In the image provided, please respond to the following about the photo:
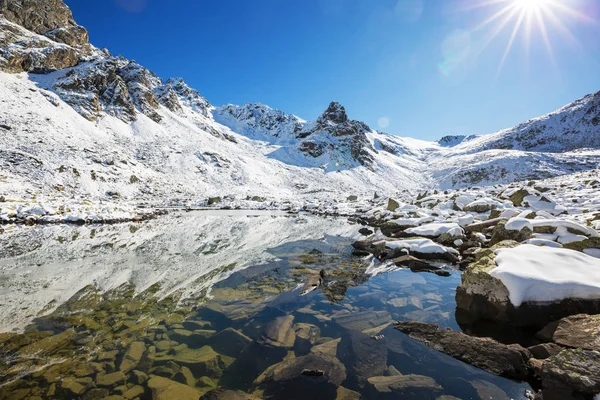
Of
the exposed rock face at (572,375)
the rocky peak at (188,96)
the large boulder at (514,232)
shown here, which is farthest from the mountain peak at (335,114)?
the exposed rock face at (572,375)

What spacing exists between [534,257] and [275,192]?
5471 centimetres

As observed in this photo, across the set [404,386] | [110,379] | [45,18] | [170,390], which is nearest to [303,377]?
[404,386]

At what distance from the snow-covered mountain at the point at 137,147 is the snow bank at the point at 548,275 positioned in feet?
117

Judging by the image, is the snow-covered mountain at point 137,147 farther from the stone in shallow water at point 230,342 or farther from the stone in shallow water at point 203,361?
the stone in shallow water at point 203,361

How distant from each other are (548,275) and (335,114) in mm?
120948

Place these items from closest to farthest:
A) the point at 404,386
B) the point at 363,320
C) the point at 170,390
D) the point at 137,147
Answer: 1. the point at 170,390
2. the point at 404,386
3. the point at 363,320
4. the point at 137,147

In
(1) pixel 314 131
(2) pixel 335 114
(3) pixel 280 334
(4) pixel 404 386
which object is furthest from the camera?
(2) pixel 335 114

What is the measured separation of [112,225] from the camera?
21312 mm

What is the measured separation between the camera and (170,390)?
175 inches

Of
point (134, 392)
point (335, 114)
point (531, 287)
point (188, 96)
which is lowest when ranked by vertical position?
point (134, 392)

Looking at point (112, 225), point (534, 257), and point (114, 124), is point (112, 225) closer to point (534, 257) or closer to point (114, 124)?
point (534, 257)

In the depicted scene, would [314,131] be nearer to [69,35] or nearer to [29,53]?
[69,35]

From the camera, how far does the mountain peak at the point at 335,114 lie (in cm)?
11831

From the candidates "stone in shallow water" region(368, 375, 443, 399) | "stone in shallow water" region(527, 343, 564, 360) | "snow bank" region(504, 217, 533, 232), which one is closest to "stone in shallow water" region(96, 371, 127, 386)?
"stone in shallow water" region(368, 375, 443, 399)
